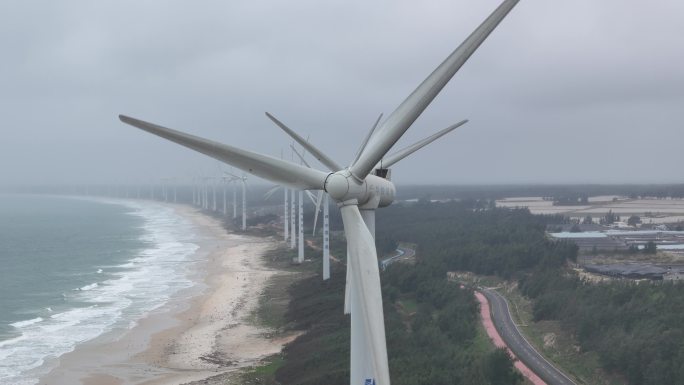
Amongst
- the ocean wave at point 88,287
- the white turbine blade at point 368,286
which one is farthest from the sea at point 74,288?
the white turbine blade at point 368,286

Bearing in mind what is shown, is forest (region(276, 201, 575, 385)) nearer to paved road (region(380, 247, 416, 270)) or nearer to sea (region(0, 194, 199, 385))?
paved road (region(380, 247, 416, 270))

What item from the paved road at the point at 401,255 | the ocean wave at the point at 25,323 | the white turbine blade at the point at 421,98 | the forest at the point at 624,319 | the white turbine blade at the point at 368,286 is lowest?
the ocean wave at the point at 25,323

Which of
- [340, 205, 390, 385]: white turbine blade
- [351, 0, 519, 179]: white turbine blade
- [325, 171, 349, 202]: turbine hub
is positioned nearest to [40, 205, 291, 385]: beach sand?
[325, 171, 349, 202]: turbine hub

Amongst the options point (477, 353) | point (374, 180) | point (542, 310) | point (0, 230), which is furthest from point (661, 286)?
point (0, 230)

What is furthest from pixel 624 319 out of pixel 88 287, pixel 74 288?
pixel 74 288

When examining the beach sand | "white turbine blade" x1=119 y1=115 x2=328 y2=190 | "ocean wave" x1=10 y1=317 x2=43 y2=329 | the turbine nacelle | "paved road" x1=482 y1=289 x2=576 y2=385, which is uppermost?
"white turbine blade" x1=119 y1=115 x2=328 y2=190

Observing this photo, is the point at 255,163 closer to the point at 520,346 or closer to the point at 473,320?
the point at 520,346

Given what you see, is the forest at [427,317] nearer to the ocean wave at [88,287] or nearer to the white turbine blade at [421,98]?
the white turbine blade at [421,98]
